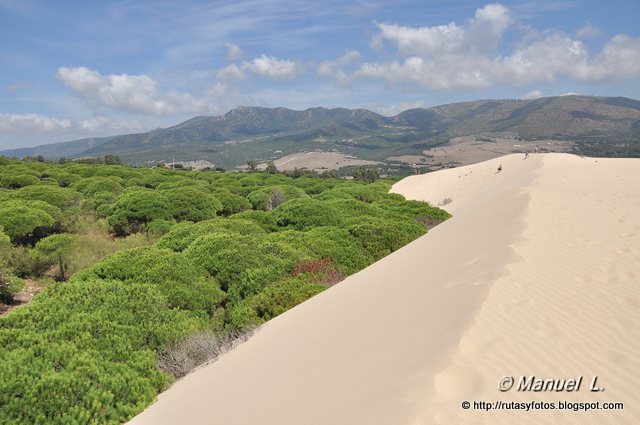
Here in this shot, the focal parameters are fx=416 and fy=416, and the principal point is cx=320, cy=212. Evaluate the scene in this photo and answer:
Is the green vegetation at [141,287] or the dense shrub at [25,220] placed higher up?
the dense shrub at [25,220]

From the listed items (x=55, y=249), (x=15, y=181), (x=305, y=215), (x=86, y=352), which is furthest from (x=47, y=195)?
(x=86, y=352)

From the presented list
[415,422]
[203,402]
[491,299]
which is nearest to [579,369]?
[491,299]

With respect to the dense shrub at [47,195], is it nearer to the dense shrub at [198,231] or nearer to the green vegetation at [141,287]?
the green vegetation at [141,287]

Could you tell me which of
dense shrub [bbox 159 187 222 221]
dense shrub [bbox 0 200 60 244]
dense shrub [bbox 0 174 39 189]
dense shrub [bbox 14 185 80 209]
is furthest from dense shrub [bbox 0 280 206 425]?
dense shrub [bbox 0 174 39 189]

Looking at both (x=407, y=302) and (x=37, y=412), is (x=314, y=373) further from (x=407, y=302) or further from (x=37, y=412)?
(x=37, y=412)

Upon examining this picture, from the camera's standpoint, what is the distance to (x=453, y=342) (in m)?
4.20

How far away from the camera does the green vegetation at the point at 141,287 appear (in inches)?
235

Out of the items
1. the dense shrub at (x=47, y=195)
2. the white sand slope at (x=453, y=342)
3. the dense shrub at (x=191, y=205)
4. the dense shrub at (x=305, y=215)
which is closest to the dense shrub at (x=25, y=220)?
the dense shrub at (x=47, y=195)

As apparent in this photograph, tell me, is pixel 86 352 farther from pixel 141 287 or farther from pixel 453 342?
pixel 453 342

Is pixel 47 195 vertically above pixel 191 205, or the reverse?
pixel 47 195

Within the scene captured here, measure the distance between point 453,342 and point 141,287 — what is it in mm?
7730

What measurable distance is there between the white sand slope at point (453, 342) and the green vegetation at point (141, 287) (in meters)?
0.98

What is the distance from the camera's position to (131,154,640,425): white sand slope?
11.4 ft

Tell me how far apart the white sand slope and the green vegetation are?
3.23 feet
